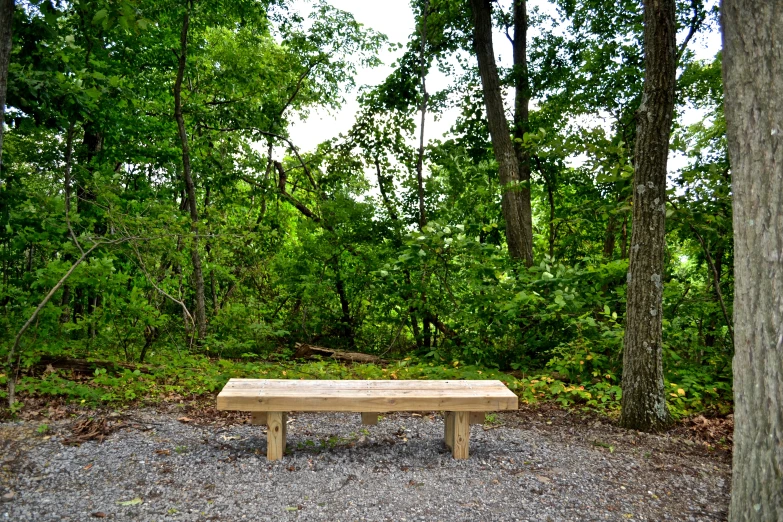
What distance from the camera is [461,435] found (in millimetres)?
4164

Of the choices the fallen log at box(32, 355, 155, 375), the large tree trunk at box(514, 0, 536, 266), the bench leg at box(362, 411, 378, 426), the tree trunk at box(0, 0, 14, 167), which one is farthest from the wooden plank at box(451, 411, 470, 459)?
the large tree trunk at box(514, 0, 536, 266)

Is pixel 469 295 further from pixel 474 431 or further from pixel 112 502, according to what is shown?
pixel 112 502

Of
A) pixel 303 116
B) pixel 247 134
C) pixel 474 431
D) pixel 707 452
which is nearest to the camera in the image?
pixel 707 452

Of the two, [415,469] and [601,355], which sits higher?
[601,355]

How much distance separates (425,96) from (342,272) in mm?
3244

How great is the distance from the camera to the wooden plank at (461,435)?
13.5ft

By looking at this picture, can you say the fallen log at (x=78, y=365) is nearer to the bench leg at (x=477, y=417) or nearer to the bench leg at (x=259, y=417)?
the bench leg at (x=259, y=417)

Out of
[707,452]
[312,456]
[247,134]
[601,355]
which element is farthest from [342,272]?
[707,452]

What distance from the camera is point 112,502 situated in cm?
332

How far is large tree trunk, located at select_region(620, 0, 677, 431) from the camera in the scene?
4594 mm

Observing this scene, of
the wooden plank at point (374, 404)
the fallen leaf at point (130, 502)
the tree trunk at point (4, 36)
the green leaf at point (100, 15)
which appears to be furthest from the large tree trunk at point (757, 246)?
the tree trunk at point (4, 36)

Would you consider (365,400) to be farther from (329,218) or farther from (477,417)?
(329,218)

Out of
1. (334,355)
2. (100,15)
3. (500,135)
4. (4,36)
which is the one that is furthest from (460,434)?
(500,135)

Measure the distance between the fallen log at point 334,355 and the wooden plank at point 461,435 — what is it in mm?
4188
